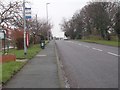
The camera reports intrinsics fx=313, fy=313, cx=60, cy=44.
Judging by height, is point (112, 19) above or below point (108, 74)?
above

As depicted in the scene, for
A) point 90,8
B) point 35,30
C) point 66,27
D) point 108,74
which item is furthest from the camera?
point 66,27

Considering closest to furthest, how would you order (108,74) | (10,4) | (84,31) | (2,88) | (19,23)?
(2,88) < (108,74) < (10,4) < (19,23) < (84,31)

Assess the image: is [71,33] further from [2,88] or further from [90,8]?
[2,88]

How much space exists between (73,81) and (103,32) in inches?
2539

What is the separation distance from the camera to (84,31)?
108m

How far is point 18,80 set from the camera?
34.4 feet

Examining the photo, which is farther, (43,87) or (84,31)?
(84,31)

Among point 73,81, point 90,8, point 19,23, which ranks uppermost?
point 90,8

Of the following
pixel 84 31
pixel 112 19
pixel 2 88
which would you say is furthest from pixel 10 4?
pixel 84 31

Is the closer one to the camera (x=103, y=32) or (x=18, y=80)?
(x=18, y=80)

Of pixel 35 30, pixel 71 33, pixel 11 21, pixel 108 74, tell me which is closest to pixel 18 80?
pixel 108 74

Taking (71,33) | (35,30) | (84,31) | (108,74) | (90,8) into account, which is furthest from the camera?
(71,33)

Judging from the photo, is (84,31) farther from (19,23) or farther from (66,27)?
(19,23)

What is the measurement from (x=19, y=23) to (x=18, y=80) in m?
21.7
